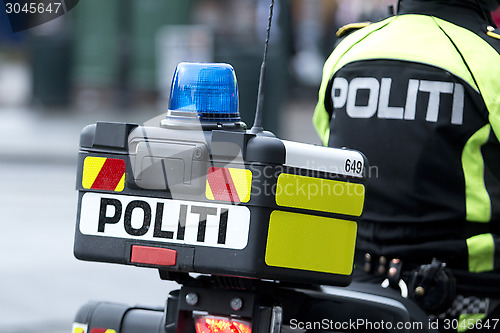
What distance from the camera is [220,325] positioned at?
2404 mm

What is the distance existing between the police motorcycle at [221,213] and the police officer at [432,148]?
353mm

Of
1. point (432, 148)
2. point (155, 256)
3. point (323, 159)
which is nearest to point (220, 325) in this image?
point (155, 256)

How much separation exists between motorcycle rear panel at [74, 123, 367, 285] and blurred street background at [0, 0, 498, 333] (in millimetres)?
3864

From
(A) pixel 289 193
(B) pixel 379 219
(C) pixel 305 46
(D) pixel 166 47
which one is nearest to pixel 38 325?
(B) pixel 379 219

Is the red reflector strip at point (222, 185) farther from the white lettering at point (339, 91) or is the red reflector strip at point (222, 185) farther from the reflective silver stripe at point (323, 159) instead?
the white lettering at point (339, 91)

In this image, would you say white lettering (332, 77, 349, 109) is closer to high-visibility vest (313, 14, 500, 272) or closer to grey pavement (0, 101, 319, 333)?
high-visibility vest (313, 14, 500, 272)

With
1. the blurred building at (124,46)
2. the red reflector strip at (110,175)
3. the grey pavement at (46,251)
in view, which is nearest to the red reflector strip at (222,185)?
the red reflector strip at (110,175)

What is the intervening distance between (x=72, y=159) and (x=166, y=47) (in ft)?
9.02

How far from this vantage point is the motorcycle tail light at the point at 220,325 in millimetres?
2371

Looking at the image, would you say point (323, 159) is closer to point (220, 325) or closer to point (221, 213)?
point (221, 213)

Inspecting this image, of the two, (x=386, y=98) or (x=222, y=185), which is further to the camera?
→ (x=386, y=98)

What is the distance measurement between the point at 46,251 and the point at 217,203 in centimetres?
624
